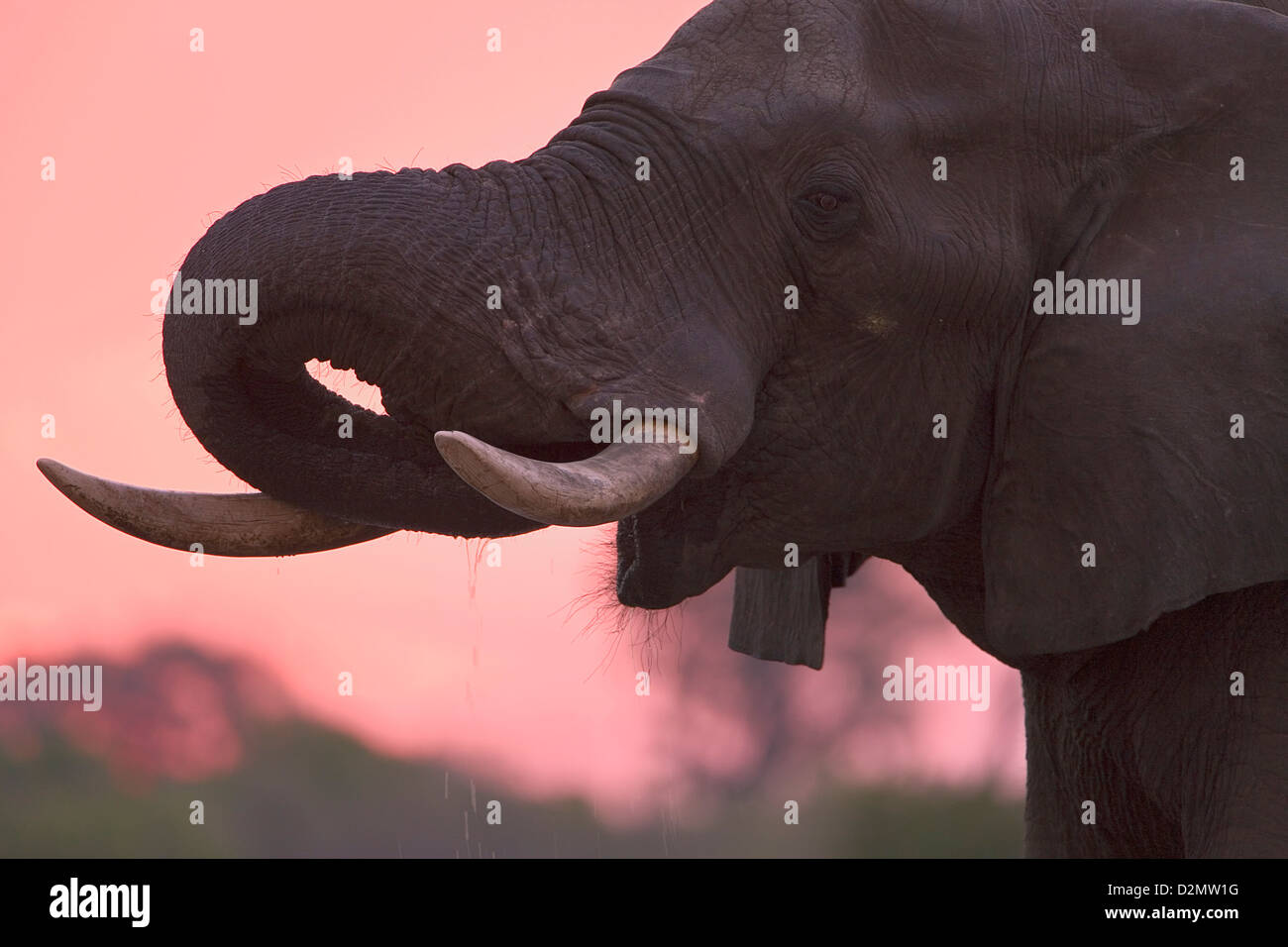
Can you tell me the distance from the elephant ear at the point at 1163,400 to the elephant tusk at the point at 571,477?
29.9 inches

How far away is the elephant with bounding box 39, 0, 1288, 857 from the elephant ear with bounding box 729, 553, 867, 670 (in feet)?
2.59

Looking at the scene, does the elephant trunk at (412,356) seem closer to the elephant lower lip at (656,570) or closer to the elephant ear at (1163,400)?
the elephant lower lip at (656,570)

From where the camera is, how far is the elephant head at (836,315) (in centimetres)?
357

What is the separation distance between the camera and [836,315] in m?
3.78

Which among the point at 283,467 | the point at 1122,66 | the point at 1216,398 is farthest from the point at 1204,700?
the point at 283,467

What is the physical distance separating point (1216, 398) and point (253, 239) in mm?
1663

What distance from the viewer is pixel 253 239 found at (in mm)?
3504

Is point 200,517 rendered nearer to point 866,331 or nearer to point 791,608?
point 866,331

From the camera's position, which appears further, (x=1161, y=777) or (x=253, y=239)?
(x=1161, y=777)

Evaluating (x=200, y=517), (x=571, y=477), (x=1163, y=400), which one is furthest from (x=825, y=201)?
(x=200, y=517)

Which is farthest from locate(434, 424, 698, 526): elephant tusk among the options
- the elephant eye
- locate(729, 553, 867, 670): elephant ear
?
locate(729, 553, 867, 670): elephant ear

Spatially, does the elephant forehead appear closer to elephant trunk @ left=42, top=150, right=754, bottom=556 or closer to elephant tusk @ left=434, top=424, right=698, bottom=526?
elephant trunk @ left=42, top=150, right=754, bottom=556

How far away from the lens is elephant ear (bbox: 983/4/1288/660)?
3711mm

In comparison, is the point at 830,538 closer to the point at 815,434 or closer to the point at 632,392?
the point at 815,434
